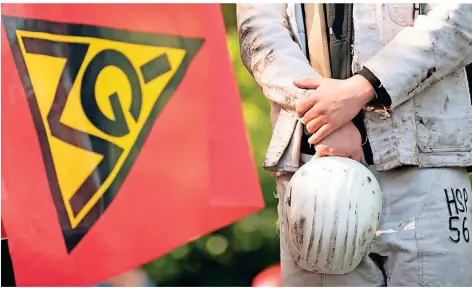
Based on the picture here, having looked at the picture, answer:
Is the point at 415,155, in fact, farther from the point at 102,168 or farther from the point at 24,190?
the point at 24,190

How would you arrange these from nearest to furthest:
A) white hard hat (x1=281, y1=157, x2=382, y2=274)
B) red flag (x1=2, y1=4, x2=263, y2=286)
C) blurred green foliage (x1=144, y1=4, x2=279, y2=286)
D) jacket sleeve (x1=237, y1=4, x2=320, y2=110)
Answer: white hard hat (x1=281, y1=157, x2=382, y2=274), jacket sleeve (x1=237, y1=4, x2=320, y2=110), red flag (x1=2, y1=4, x2=263, y2=286), blurred green foliage (x1=144, y1=4, x2=279, y2=286)

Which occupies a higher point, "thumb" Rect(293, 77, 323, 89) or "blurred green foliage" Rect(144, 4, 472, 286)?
"thumb" Rect(293, 77, 323, 89)

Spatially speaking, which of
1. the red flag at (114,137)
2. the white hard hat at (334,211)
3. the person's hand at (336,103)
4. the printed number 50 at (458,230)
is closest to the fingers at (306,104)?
the person's hand at (336,103)

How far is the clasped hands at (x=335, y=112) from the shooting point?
1.42 m

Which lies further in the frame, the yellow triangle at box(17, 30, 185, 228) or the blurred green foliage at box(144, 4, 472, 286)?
the blurred green foliage at box(144, 4, 472, 286)

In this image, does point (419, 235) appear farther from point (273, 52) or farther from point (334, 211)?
point (273, 52)

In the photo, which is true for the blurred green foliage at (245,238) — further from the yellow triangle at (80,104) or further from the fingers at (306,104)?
the fingers at (306,104)

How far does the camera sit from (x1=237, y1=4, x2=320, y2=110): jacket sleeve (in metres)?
1.51

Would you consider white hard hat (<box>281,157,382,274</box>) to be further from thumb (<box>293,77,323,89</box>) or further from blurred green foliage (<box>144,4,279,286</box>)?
blurred green foliage (<box>144,4,279,286</box>)

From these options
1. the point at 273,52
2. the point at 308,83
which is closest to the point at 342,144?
the point at 308,83

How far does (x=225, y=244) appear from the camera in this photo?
7.22 feet

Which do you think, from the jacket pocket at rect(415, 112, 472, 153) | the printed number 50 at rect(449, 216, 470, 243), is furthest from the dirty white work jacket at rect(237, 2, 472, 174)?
the printed number 50 at rect(449, 216, 470, 243)

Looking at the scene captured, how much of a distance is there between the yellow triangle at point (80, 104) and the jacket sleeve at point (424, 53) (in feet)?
2.72

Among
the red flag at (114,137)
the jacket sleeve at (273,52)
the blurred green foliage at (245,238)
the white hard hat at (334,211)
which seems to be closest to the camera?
the white hard hat at (334,211)
